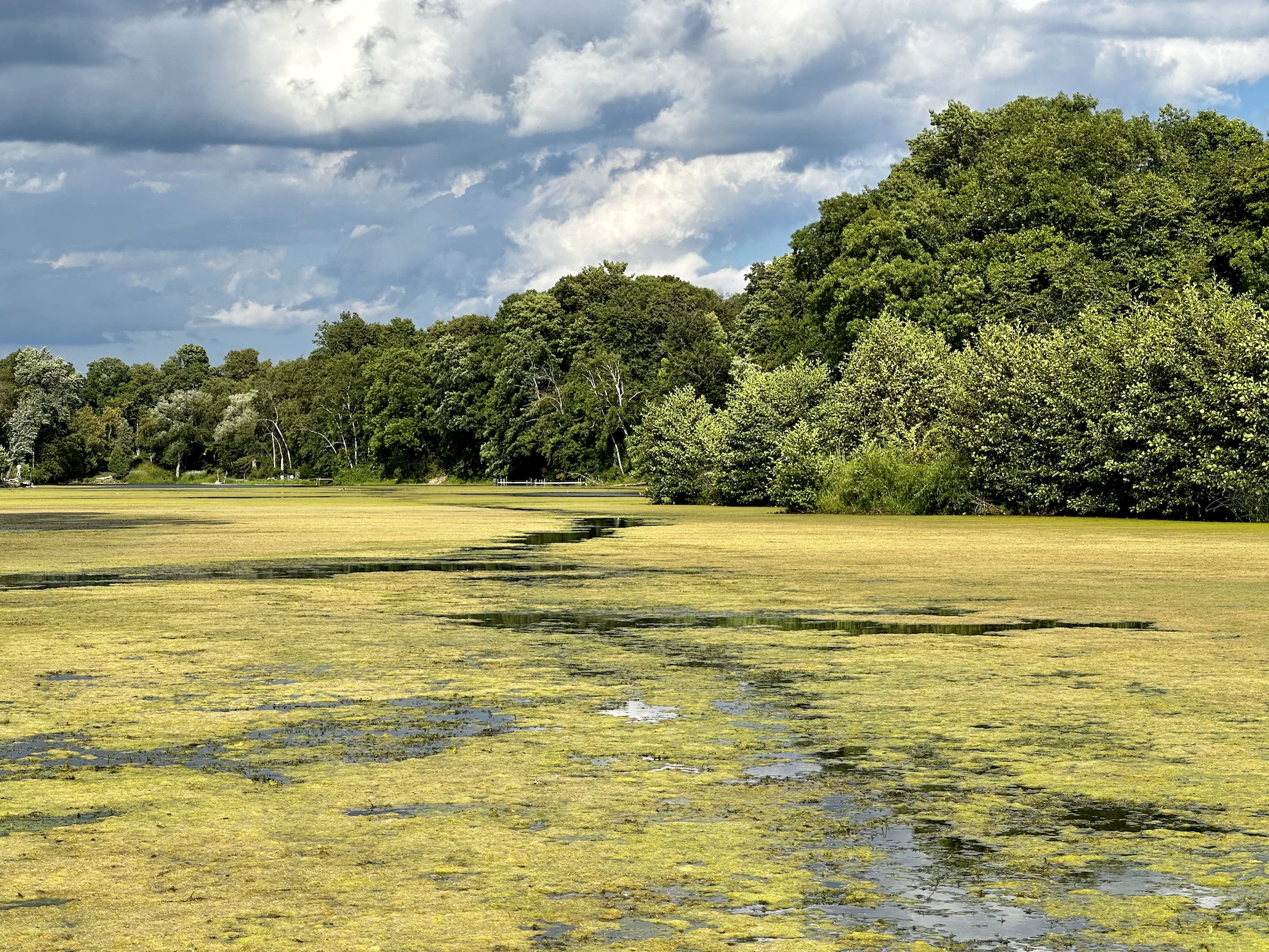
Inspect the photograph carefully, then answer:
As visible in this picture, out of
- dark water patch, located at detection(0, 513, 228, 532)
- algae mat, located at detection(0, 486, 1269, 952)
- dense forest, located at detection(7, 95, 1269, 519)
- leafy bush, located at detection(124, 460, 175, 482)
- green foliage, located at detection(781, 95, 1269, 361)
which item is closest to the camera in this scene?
algae mat, located at detection(0, 486, 1269, 952)

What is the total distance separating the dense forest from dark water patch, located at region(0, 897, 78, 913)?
138 ft

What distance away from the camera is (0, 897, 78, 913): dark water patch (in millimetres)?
5879

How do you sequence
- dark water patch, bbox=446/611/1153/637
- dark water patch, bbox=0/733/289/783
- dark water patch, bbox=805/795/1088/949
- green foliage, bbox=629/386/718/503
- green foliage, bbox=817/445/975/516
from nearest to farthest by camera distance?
dark water patch, bbox=805/795/1088/949 → dark water patch, bbox=0/733/289/783 → dark water patch, bbox=446/611/1153/637 → green foliage, bbox=817/445/975/516 → green foliage, bbox=629/386/718/503

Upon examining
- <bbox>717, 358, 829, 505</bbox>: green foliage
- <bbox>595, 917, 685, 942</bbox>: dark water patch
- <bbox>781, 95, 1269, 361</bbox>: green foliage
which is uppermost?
<bbox>781, 95, 1269, 361</bbox>: green foliage

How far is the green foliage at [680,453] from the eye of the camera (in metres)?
64.3

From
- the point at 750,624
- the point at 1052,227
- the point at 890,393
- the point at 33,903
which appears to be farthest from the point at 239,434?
the point at 33,903

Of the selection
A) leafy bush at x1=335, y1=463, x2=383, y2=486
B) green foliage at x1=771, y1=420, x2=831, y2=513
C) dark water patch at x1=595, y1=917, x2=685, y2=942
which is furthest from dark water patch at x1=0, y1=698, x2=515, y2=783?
leafy bush at x1=335, y1=463, x2=383, y2=486

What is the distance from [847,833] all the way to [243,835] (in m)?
3.00

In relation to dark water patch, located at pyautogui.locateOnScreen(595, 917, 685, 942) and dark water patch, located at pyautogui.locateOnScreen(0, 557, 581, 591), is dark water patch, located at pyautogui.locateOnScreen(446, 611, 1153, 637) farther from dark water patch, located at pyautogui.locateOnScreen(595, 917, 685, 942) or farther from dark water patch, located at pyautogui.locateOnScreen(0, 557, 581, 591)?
dark water patch, located at pyautogui.locateOnScreen(595, 917, 685, 942)

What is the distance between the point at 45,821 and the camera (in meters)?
7.34

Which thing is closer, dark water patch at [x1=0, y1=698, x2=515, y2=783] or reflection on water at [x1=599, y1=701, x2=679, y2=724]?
dark water patch at [x1=0, y1=698, x2=515, y2=783]

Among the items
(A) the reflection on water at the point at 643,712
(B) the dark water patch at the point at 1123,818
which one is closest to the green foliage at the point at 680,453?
(A) the reflection on water at the point at 643,712

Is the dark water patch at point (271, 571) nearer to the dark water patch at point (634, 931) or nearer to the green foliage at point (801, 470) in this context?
the dark water patch at point (634, 931)

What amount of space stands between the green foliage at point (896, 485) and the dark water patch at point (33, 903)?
46762 millimetres
